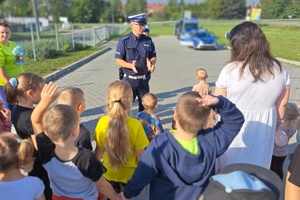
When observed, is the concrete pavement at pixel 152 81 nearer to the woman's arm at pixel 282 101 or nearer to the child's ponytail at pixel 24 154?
the woman's arm at pixel 282 101

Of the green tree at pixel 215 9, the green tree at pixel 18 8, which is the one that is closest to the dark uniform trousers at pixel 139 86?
the green tree at pixel 215 9

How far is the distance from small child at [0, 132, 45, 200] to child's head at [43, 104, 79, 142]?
160 mm

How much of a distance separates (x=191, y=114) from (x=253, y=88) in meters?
0.68

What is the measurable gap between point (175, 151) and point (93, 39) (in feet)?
66.0

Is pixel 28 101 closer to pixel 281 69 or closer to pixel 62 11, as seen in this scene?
pixel 281 69

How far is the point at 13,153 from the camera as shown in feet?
5.49

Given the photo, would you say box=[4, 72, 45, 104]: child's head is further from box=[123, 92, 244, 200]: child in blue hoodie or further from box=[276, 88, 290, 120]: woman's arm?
box=[276, 88, 290, 120]: woman's arm

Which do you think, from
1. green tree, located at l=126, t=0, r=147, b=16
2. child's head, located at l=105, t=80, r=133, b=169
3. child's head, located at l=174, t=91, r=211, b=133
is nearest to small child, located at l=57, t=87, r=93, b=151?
child's head, located at l=105, t=80, r=133, b=169

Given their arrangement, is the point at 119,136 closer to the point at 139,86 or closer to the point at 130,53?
the point at 139,86

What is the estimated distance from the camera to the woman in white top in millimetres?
2113

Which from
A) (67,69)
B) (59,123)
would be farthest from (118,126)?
(67,69)

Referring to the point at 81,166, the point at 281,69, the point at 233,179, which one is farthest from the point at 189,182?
the point at 281,69

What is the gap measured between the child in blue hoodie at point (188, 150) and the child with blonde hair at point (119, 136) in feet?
1.39

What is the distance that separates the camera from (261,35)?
2.12 meters
